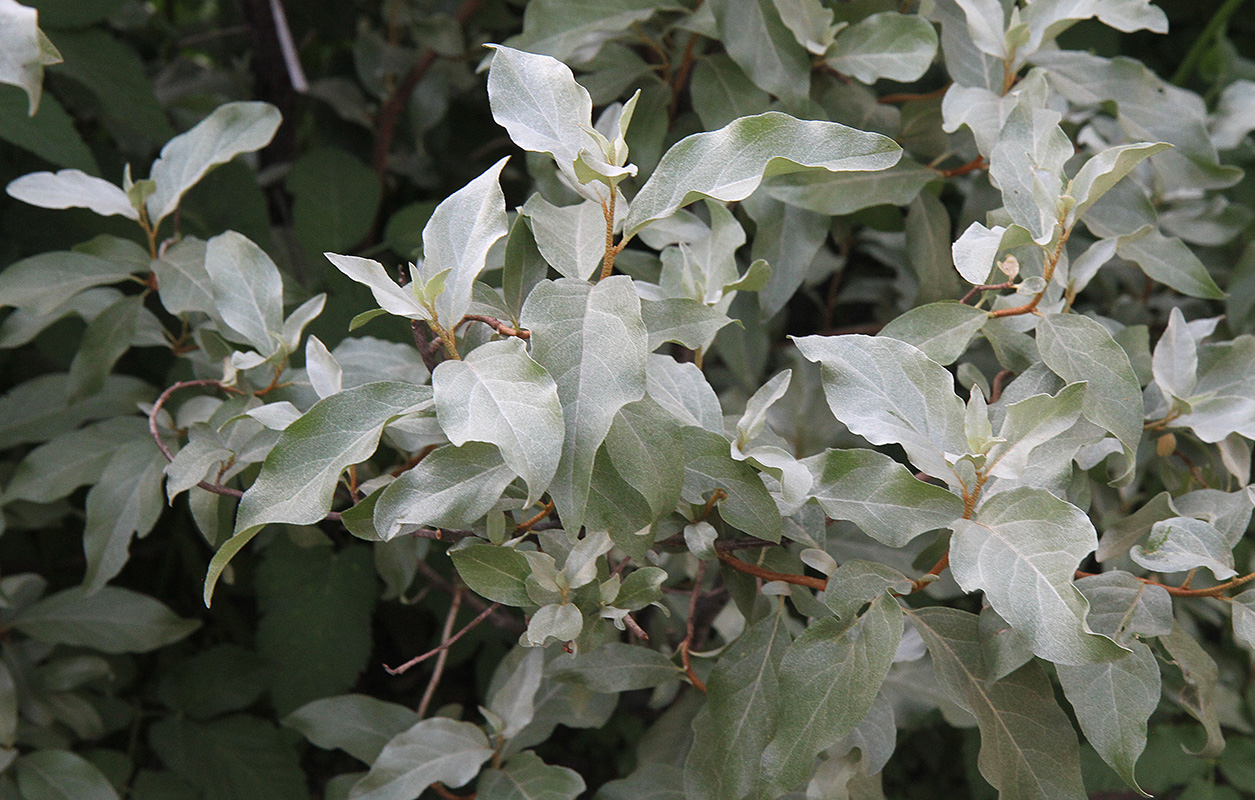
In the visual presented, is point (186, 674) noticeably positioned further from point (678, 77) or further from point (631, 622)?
point (678, 77)

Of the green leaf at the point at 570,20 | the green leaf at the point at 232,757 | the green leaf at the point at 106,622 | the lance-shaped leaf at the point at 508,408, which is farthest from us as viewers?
the green leaf at the point at 232,757

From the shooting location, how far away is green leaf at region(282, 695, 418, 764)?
828mm

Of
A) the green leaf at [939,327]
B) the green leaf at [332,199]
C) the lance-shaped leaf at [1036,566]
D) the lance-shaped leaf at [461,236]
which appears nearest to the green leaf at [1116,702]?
the lance-shaped leaf at [1036,566]

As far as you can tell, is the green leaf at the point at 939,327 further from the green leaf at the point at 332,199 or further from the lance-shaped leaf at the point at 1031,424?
the green leaf at the point at 332,199

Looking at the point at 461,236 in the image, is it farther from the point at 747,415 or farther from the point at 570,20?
the point at 570,20

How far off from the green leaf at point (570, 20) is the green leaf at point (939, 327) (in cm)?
38

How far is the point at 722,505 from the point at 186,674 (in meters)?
0.89

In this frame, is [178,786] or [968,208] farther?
[178,786]

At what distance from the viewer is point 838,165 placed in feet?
1.68

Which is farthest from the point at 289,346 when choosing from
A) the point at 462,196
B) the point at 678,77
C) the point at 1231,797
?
the point at 1231,797

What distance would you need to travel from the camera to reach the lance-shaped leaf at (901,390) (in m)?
0.54

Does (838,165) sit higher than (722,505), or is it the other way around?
(838,165)

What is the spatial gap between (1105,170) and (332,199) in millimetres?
909

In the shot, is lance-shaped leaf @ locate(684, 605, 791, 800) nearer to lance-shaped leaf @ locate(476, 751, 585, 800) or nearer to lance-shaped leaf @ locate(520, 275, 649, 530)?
lance-shaped leaf @ locate(476, 751, 585, 800)
